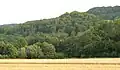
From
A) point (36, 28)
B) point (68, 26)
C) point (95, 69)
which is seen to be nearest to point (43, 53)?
point (95, 69)

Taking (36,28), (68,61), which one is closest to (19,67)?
(68,61)

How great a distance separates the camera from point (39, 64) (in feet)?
29.6

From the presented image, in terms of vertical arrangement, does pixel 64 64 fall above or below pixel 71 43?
above

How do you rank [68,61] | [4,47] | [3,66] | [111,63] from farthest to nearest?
[4,47]
[3,66]
[68,61]
[111,63]

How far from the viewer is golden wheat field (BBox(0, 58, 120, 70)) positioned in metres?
8.18

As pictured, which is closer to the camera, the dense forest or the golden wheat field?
the golden wheat field

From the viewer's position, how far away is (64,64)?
8.72 meters

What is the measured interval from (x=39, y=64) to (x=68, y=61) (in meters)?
0.78

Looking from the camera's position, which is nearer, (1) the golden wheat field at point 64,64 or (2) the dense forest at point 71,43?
(1) the golden wheat field at point 64,64

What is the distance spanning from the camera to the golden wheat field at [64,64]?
8.18m

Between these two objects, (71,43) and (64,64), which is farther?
(71,43)

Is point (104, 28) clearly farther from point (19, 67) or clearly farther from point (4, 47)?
point (19, 67)

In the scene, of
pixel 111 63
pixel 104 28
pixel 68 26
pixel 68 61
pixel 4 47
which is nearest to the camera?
pixel 111 63

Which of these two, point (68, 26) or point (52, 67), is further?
point (68, 26)
